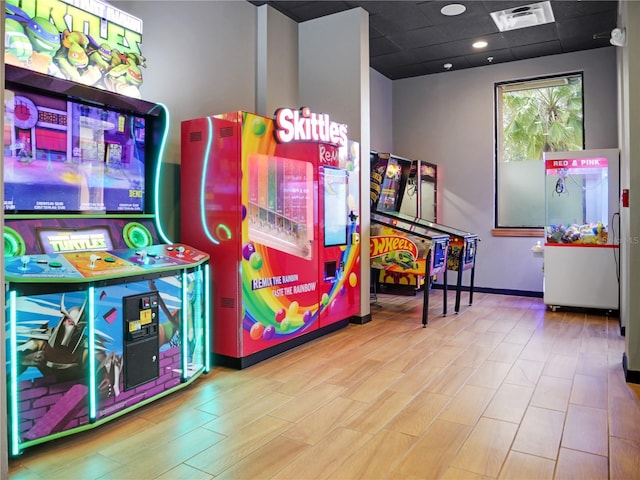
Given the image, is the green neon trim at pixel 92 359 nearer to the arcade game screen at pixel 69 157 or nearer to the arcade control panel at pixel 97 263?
the arcade control panel at pixel 97 263

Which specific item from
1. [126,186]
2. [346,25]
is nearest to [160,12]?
[126,186]

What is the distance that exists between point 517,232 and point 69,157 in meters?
6.06

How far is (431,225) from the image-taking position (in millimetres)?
5875

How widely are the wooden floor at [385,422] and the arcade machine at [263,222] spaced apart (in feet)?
0.96

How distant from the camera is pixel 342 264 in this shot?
4.75 metres

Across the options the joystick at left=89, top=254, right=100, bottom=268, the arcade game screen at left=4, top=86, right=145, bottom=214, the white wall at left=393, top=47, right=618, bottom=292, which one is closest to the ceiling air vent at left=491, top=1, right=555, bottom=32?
the white wall at left=393, top=47, right=618, bottom=292

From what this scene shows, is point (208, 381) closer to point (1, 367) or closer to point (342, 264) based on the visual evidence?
point (1, 367)

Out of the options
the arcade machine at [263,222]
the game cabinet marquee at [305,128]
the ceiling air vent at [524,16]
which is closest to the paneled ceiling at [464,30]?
the ceiling air vent at [524,16]

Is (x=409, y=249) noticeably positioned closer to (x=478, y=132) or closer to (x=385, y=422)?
(x=385, y=422)

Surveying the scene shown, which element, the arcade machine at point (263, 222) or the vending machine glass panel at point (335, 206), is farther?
the vending machine glass panel at point (335, 206)

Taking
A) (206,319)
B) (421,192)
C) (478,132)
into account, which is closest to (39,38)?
(206,319)

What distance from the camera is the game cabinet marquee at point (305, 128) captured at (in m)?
3.86

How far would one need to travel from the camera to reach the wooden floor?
2.17 metres

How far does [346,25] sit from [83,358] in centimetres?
420
